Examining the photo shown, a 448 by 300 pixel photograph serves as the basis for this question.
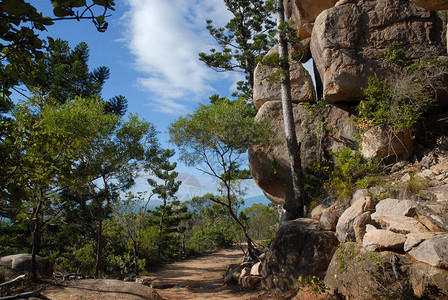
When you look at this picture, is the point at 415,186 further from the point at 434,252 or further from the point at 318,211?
the point at 318,211

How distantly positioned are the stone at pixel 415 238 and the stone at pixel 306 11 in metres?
8.01

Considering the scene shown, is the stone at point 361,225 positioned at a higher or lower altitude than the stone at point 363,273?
higher

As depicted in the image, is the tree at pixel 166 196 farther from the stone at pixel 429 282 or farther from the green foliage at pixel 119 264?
the stone at pixel 429 282

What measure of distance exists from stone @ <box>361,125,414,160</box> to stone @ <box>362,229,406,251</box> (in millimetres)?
3675

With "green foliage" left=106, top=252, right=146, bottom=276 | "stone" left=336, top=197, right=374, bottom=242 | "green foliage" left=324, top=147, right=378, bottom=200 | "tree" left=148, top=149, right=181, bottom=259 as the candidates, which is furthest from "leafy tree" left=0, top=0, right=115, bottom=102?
"tree" left=148, top=149, right=181, bottom=259

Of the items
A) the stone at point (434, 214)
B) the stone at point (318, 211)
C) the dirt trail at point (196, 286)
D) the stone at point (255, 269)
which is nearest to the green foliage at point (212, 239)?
the dirt trail at point (196, 286)

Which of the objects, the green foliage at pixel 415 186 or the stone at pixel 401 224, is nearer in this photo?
the stone at pixel 401 224

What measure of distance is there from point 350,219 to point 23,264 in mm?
6387

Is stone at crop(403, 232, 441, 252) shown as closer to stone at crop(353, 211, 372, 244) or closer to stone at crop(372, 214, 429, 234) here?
stone at crop(372, 214, 429, 234)

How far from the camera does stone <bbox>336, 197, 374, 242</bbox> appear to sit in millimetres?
4855

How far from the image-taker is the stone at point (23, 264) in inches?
224

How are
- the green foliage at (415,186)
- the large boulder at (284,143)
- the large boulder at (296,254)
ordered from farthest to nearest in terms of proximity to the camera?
the large boulder at (284,143) → the large boulder at (296,254) → the green foliage at (415,186)

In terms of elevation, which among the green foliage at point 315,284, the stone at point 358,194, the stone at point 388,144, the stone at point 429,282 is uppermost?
the stone at point 388,144

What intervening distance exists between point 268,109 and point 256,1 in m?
7.30
